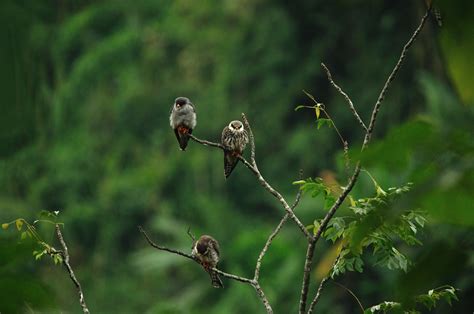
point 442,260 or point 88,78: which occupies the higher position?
point 442,260

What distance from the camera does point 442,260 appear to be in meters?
0.65

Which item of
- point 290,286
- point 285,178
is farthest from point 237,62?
point 290,286

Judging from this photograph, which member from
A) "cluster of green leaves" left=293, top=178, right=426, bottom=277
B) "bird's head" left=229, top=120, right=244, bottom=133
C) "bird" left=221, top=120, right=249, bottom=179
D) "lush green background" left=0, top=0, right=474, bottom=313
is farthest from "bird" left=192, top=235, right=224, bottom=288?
"lush green background" left=0, top=0, right=474, bottom=313

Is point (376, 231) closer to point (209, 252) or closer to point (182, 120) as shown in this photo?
point (209, 252)

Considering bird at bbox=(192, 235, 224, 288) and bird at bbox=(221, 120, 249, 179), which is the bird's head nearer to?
bird at bbox=(221, 120, 249, 179)

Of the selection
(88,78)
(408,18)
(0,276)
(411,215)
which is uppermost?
(0,276)

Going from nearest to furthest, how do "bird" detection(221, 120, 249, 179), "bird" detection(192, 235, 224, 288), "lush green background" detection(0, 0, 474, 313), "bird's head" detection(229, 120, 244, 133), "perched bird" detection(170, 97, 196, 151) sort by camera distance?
"bird" detection(192, 235, 224, 288)
"bird" detection(221, 120, 249, 179)
"bird's head" detection(229, 120, 244, 133)
"perched bird" detection(170, 97, 196, 151)
"lush green background" detection(0, 0, 474, 313)

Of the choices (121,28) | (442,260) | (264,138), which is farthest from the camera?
(121,28)

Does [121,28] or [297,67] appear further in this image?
[121,28]

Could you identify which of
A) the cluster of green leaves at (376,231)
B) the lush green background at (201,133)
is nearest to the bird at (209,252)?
the cluster of green leaves at (376,231)

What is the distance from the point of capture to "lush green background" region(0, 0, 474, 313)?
622 inches

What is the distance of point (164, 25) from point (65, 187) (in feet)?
16.0

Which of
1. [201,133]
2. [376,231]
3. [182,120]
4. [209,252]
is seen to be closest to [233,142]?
[182,120]

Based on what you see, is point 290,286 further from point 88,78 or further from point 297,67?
point 88,78
